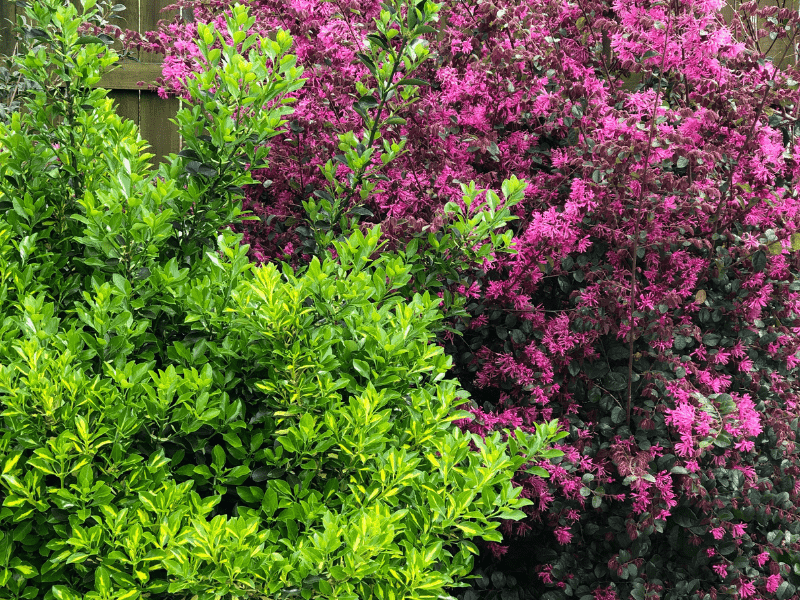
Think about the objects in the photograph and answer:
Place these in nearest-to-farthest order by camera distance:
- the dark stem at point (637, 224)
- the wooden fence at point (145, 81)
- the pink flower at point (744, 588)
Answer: the dark stem at point (637, 224) → the pink flower at point (744, 588) → the wooden fence at point (145, 81)

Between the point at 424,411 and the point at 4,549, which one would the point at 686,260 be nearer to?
the point at 424,411

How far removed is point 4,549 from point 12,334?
0.51 m

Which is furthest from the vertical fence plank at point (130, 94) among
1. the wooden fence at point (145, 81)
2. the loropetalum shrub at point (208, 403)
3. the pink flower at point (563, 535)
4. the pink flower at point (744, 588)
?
the pink flower at point (744, 588)

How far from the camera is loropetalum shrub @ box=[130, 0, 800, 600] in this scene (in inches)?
103

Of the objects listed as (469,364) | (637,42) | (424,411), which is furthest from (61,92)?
(637,42)

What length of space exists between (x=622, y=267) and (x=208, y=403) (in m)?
1.75

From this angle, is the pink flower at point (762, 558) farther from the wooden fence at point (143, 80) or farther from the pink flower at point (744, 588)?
the wooden fence at point (143, 80)

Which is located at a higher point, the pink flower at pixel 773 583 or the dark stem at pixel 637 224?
the dark stem at pixel 637 224

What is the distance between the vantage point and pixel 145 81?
5270 mm

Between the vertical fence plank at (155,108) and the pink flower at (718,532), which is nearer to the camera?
the pink flower at (718,532)

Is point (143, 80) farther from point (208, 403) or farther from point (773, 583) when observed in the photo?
point (773, 583)

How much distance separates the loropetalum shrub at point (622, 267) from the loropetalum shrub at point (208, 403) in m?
0.50

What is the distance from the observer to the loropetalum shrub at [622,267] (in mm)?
2617

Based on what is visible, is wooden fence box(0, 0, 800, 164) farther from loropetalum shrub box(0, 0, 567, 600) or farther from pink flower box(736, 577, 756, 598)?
pink flower box(736, 577, 756, 598)
